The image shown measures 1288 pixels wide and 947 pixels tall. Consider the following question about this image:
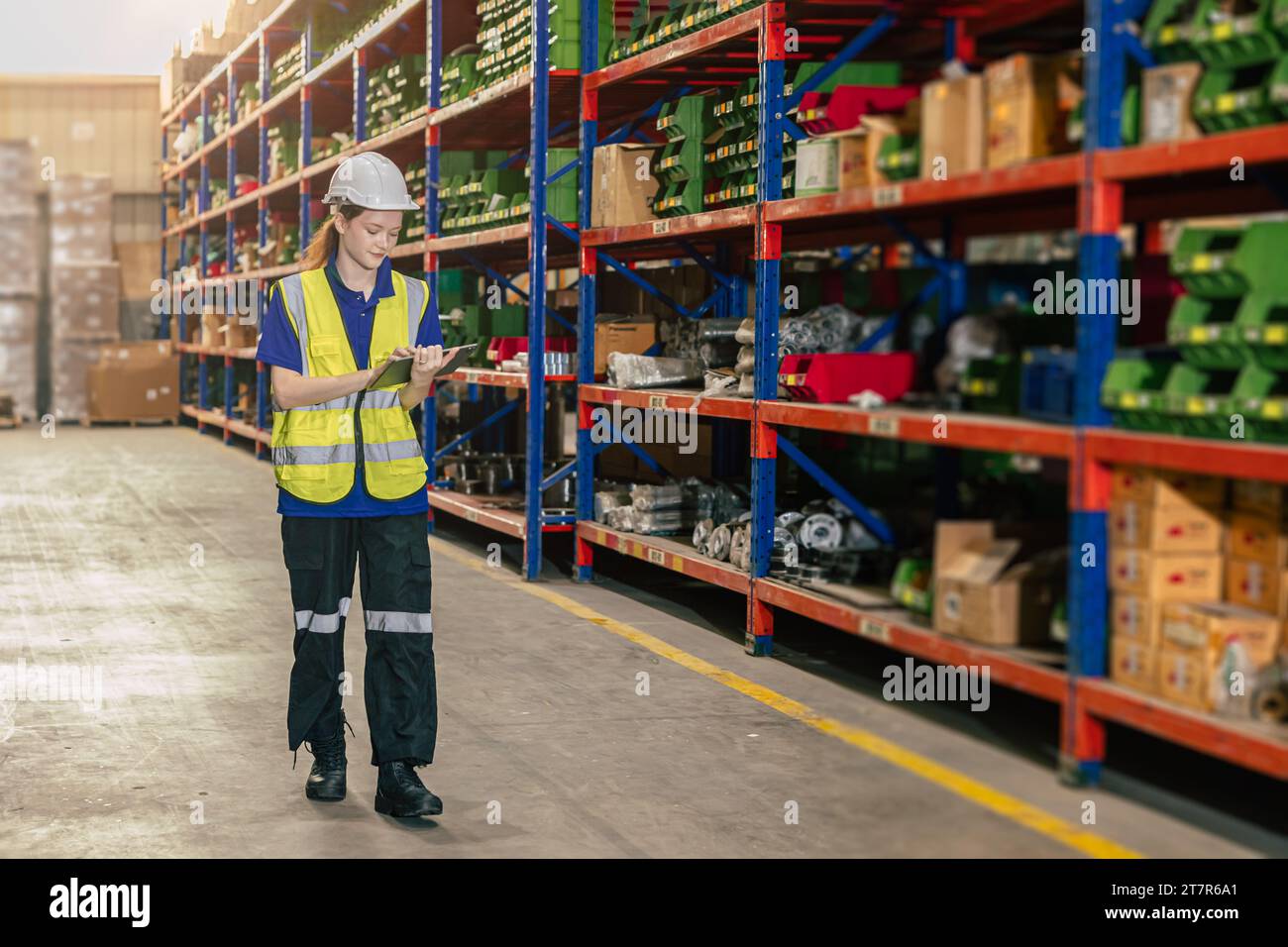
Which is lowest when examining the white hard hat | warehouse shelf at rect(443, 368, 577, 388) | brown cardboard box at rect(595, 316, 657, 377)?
warehouse shelf at rect(443, 368, 577, 388)

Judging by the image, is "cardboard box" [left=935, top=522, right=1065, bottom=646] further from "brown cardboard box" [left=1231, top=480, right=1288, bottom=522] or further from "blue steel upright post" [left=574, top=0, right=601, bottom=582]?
"blue steel upright post" [left=574, top=0, right=601, bottom=582]

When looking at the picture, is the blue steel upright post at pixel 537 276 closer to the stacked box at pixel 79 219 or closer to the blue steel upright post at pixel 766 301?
the blue steel upright post at pixel 766 301

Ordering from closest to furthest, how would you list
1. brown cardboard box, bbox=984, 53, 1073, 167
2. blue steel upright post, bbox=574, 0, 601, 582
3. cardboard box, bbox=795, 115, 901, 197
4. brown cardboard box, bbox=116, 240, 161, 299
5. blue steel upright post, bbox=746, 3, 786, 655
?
brown cardboard box, bbox=984, 53, 1073, 167 < cardboard box, bbox=795, 115, 901, 197 < blue steel upright post, bbox=746, 3, 786, 655 < blue steel upright post, bbox=574, 0, 601, 582 < brown cardboard box, bbox=116, 240, 161, 299

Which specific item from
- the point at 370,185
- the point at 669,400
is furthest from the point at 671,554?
the point at 370,185

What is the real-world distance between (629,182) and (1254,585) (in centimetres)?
485

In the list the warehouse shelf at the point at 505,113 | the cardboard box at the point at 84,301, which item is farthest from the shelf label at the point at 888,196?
the cardboard box at the point at 84,301

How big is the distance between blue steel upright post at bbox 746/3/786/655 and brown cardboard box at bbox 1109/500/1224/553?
2.32 metres

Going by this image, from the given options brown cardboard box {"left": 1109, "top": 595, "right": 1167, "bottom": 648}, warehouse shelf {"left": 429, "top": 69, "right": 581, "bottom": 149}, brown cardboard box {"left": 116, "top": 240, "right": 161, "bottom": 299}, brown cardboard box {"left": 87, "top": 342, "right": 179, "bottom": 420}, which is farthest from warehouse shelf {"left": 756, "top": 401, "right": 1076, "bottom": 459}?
brown cardboard box {"left": 116, "top": 240, "right": 161, "bottom": 299}

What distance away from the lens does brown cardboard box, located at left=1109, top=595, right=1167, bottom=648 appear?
448cm

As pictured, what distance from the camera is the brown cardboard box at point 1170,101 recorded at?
4.39 metres

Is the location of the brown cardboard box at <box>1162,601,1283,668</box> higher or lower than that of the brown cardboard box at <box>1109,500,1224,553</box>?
lower

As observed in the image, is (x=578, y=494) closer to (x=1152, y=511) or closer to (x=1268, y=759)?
(x=1152, y=511)

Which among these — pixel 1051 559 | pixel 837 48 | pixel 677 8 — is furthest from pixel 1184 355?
pixel 677 8

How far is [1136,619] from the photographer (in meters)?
4.56
